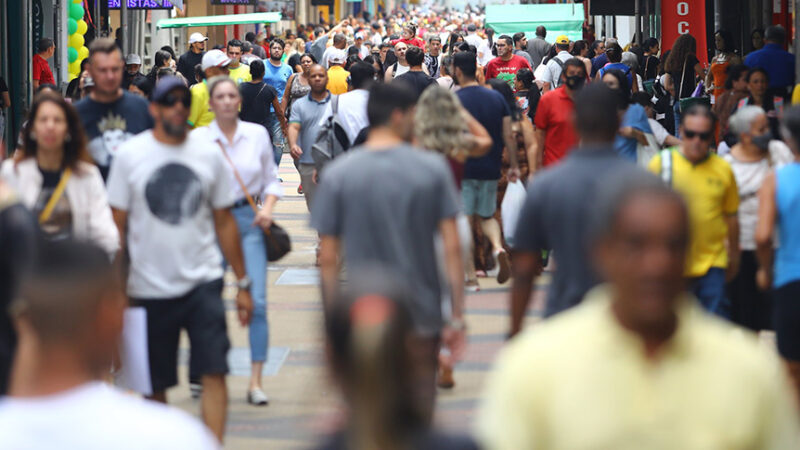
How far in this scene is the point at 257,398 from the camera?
780 centimetres

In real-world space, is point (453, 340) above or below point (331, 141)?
below

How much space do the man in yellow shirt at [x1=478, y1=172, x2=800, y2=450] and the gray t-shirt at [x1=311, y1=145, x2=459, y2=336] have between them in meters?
2.62

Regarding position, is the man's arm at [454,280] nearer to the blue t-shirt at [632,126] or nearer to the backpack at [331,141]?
the blue t-shirt at [632,126]

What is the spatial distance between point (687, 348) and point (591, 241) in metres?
0.37

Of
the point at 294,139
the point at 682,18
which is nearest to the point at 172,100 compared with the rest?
the point at 294,139

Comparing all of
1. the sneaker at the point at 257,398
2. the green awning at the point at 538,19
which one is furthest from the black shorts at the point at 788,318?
the green awning at the point at 538,19

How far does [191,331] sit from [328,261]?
2.89 ft

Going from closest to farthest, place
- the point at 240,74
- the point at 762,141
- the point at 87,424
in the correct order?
the point at 87,424
the point at 762,141
the point at 240,74

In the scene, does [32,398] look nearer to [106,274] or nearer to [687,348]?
[106,274]

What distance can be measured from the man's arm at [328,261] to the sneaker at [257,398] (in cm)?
226

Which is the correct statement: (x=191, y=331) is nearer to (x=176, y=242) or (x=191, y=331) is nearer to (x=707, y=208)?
(x=176, y=242)

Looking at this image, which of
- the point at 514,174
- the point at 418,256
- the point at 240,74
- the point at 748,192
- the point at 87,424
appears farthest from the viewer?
the point at 240,74

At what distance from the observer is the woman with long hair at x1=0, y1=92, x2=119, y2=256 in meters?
6.14

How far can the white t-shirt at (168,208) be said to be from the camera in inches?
237
